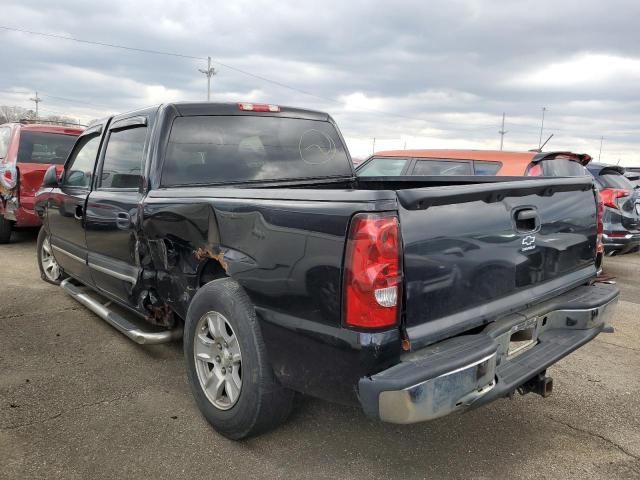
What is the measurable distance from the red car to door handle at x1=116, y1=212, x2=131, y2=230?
180 inches

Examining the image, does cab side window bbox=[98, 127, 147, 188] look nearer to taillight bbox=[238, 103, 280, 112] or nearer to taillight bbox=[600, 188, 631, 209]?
taillight bbox=[238, 103, 280, 112]

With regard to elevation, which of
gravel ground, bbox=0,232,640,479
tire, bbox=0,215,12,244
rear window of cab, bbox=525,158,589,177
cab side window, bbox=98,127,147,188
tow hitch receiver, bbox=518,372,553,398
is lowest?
gravel ground, bbox=0,232,640,479

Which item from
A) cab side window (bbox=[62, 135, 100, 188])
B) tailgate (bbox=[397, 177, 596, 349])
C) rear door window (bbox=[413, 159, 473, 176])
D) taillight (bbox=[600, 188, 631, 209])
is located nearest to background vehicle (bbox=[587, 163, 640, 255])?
taillight (bbox=[600, 188, 631, 209])

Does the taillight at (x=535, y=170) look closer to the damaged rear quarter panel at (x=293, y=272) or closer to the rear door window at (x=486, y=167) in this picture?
the rear door window at (x=486, y=167)

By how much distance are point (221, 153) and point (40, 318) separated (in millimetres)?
2483

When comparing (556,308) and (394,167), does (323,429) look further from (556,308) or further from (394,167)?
(394,167)

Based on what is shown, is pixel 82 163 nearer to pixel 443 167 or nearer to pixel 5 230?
pixel 5 230

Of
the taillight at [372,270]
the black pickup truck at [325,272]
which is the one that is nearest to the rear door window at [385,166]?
the black pickup truck at [325,272]

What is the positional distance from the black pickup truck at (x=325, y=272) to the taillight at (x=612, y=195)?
14.6 ft

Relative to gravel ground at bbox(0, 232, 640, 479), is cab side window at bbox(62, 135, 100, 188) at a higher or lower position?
higher

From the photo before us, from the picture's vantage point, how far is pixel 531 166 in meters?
6.75

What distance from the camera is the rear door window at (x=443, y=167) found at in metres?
7.42

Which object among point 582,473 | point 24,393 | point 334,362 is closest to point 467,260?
point 334,362

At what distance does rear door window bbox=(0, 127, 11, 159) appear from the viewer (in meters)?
8.06
